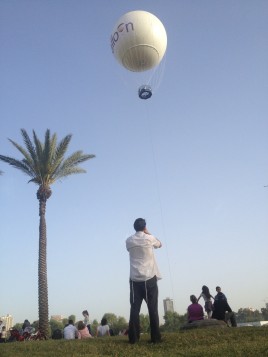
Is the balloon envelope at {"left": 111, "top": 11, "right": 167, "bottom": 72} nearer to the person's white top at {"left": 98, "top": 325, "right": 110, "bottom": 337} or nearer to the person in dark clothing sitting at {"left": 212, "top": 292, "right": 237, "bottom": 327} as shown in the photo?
the person in dark clothing sitting at {"left": 212, "top": 292, "right": 237, "bottom": 327}

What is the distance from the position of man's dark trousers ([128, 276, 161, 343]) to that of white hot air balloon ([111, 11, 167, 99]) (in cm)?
865

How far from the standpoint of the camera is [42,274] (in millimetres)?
22156

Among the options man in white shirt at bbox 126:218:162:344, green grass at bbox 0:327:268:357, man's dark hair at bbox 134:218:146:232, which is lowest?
green grass at bbox 0:327:268:357

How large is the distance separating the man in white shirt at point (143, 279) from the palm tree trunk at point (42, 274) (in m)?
15.9

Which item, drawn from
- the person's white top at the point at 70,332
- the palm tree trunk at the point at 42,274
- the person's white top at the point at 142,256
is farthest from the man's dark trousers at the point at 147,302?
the palm tree trunk at the point at 42,274

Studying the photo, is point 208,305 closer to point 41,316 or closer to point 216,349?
point 216,349

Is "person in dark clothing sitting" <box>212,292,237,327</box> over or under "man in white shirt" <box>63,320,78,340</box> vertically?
over

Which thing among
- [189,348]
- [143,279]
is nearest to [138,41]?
[143,279]

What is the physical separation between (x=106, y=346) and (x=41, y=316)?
1639cm

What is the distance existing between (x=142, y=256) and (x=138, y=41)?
358 inches

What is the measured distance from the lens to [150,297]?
20.2ft

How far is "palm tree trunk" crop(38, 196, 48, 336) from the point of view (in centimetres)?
2097

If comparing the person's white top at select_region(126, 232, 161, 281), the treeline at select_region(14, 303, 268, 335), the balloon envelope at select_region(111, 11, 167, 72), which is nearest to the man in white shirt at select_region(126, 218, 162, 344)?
the person's white top at select_region(126, 232, 161, 281)

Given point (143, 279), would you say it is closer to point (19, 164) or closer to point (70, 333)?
point (70, 333)
